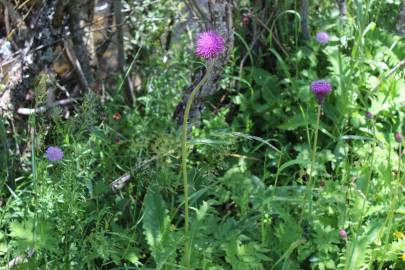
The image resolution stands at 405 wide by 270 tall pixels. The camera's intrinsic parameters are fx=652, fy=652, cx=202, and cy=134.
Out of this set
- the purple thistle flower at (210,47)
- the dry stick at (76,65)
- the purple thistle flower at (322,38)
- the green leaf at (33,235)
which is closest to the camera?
the purple thistle flower at (210,47)

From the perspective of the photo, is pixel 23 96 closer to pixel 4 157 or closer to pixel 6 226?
pixel 4 157

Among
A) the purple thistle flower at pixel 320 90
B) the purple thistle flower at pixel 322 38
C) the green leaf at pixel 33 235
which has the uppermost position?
the purple thistle flower at pixel 320 90

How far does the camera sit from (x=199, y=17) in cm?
316

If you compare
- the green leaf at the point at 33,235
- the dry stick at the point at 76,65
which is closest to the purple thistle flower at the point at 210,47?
the green leaf at the point at 33,235

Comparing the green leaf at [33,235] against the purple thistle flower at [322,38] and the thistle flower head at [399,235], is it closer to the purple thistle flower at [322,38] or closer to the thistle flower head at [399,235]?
the thistle flower head at [399,235]

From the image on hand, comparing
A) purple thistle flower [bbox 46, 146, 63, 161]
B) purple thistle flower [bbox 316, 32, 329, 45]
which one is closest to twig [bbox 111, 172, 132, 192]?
purple thistle flower [bbox 46, 146, 63, 161]

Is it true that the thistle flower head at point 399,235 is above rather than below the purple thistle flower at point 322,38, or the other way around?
below

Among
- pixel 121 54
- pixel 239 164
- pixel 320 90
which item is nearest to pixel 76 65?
pixel 121 54

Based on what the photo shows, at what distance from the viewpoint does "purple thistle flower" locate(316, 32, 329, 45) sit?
10.1ft

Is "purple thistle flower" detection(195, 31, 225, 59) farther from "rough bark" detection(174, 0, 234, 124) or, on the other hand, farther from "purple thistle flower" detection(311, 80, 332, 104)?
"rough bark" detection(174, 0, 234, 124)

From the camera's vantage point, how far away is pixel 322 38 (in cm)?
307

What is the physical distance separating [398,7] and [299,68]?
2.41 feet

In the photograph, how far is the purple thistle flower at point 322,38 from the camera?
307 centimetres

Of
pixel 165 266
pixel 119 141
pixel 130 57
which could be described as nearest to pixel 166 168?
pixel 165 266
